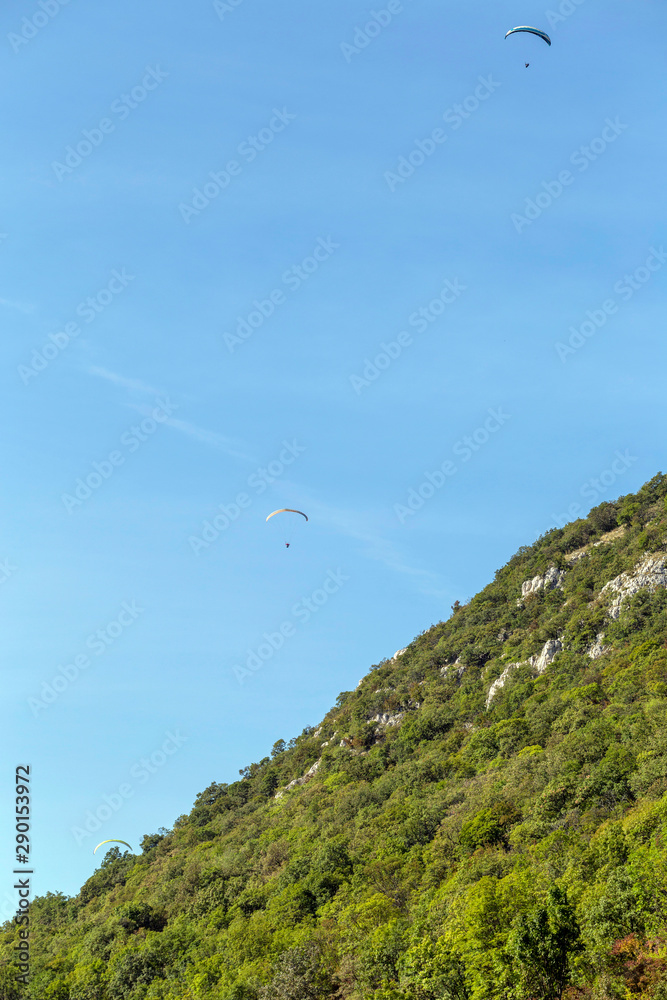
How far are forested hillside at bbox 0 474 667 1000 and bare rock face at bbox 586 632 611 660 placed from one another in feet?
1.25

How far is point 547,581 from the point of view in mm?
159375

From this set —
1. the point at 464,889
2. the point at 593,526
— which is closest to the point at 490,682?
the point at 593,526

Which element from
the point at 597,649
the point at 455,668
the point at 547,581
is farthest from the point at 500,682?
the point at 547,581

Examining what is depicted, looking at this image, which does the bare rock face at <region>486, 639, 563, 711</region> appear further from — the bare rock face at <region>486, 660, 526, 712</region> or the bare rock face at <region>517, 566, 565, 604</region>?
the bare rock face at <region>517, 566, 565, 604</region>

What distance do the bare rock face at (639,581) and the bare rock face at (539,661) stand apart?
10.4 meters

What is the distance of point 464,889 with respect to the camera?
2571 inches

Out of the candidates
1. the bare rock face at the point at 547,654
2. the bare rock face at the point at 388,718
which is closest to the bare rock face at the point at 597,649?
the bare rock face at the point at 547,654

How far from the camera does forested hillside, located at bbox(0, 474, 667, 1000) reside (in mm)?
52406

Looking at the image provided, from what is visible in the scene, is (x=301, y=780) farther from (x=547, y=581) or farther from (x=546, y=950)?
(x=546, y=950)

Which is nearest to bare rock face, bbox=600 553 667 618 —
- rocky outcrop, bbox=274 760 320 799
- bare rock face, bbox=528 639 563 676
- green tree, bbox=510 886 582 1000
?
bare rock face, bbox=528 639 563 676

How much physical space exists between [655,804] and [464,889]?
16.4 m

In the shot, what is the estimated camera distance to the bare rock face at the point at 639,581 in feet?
407

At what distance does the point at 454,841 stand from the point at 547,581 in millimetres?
83318

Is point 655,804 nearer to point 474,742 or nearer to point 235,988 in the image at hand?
point 235,988
